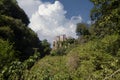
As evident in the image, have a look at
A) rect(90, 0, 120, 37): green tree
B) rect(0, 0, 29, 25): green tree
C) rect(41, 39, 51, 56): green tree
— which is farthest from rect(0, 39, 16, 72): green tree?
rect(41, 39, 51, 56): green tree

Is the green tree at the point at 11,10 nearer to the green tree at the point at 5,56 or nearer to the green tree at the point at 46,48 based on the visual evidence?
the green tree at the point at 46,48

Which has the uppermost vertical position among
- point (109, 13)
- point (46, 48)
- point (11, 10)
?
point (11, 10)

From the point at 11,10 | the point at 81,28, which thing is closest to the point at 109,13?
the point at 11,10

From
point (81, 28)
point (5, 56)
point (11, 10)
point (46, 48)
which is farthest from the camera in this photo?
point (46, 48)

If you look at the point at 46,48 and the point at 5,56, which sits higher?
the point at 46,48

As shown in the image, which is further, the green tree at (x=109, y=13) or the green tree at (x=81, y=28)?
the green tree at (x=81, y=28)

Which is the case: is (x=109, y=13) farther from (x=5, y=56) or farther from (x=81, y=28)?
(x=81, y=28)

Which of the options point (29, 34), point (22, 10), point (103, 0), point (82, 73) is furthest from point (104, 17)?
point (22, 10)

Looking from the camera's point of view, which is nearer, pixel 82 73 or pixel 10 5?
pixel 82 73

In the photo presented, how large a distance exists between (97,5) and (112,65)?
14.3ft

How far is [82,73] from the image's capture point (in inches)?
404

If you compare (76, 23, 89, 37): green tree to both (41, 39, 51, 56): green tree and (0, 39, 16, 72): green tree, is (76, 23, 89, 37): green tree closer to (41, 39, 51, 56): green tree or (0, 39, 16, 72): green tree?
(41, 39, 51, 56): green tree

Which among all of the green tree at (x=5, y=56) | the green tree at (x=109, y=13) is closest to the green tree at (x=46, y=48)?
the green tree at (x=5, y=56)

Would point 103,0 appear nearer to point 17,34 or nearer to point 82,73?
point 82,73
